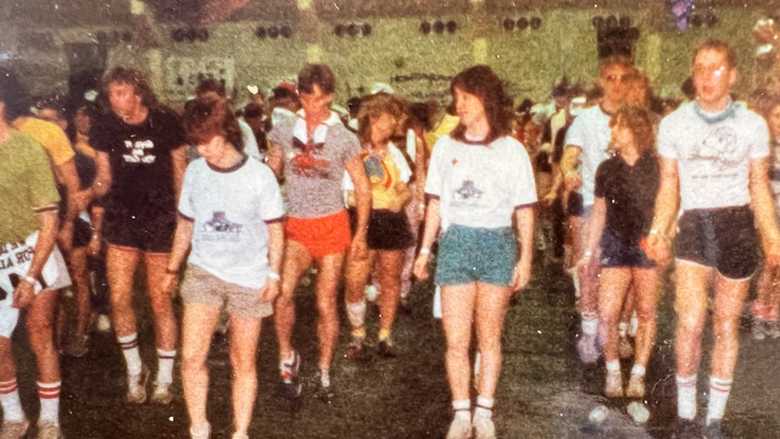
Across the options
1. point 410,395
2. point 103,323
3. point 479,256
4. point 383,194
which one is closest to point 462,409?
point 410,395

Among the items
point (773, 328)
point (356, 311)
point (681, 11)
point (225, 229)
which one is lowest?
point (773, 328)

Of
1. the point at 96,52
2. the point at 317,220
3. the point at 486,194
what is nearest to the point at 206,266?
the point at 317,220

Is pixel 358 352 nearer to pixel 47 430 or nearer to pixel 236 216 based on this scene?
pixel 236 216

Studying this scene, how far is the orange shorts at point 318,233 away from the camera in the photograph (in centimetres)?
355

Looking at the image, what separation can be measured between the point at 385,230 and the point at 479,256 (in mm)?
871

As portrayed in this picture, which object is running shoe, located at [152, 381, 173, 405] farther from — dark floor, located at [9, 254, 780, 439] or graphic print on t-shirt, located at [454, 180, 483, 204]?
graphic print on t-shirt, located at [454, 180, 483, 204]

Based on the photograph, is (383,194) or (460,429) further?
(383,194)

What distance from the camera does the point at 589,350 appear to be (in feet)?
13.3

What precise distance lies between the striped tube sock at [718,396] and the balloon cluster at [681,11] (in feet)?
5.06

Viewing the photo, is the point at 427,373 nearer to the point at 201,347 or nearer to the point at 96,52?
the point at 201,347

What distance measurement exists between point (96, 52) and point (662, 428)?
3.04m

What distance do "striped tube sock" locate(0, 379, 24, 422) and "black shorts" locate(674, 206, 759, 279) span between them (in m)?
2.82

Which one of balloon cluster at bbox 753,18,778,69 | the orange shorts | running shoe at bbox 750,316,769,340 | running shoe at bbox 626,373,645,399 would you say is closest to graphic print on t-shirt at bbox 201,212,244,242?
the orange shorts

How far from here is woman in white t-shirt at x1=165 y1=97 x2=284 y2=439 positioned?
3.03 m
